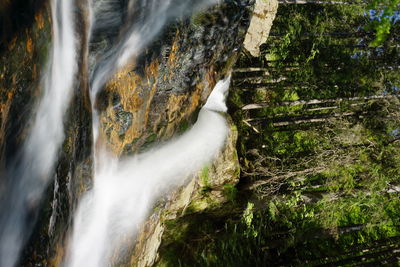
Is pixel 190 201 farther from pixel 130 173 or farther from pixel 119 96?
pixel 119 96

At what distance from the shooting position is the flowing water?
2.92m

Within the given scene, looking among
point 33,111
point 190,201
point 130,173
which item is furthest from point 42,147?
point 190,201

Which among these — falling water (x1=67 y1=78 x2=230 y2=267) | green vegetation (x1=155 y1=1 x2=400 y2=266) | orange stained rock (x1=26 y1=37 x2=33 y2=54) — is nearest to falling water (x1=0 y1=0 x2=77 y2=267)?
orange stained rock (x1=26 y1=37 x2=33 y2=54)

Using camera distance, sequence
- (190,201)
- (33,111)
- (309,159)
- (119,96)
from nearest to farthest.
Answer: (33,111) < (119,96) < (190,201) < (309,159)

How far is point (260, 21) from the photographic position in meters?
6.04

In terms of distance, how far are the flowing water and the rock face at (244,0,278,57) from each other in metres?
1.48

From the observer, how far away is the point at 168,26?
13.2 feet

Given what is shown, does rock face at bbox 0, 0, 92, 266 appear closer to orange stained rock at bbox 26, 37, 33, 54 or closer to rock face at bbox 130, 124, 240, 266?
orange stained rock at bbox 26, 37, 33, 54

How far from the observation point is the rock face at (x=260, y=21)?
19.7ft

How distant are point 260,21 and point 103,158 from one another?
360 centimetres

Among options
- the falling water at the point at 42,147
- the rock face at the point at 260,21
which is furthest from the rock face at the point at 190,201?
the falling water at the point at 42,147

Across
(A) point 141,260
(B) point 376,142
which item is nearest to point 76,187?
(A) point 141,260

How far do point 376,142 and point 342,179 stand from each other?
104cm

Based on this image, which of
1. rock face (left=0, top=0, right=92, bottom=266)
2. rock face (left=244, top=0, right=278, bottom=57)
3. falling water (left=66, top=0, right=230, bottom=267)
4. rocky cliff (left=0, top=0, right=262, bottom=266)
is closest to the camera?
rock face (left=0, top=0, right=92, bottom=266)
